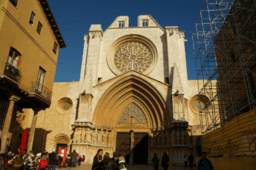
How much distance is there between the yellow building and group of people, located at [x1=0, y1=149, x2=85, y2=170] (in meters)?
2.31

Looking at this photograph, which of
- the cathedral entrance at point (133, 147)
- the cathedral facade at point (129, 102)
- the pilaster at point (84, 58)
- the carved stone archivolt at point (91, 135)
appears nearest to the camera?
the carved stone archivolt at point (91, 135)

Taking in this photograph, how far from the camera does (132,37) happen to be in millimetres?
22125

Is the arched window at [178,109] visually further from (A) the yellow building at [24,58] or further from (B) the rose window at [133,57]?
(A) the yellow building at [24,58]

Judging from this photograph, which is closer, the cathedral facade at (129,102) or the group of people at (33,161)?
the group of people at (33,161)

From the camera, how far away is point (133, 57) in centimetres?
2162

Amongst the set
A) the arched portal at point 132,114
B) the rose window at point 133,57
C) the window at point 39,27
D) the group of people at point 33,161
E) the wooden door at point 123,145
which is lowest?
the group of people at point 33,161

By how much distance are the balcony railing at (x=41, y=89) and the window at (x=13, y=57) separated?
2023mm

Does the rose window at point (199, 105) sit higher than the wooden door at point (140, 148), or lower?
higher

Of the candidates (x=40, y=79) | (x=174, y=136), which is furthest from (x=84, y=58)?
(x=174, y=136)

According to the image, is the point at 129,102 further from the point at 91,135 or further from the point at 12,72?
the point at 12,72

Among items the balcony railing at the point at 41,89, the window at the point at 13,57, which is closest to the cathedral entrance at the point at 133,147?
the balcony railing at the point at 41,89

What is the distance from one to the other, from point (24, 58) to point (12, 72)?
159 cm

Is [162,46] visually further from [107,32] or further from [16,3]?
[16,3]

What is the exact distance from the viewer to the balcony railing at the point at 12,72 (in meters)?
10.6
